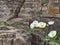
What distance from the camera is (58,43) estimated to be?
3.10 meters

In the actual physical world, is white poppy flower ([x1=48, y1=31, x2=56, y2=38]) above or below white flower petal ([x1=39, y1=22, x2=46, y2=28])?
below

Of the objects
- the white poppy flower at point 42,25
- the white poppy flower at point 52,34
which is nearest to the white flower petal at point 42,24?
the white poppy flower at point 42,25

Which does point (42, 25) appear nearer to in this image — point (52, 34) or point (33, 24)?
point (33, 24)

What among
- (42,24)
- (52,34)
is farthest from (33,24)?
(52,34)

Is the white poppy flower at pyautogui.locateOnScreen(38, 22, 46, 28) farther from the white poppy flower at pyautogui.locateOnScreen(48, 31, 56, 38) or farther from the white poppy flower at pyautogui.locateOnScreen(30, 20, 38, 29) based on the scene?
the white poppy flower at pyautogui.locateOnScreen(48, 31, 56, 38)

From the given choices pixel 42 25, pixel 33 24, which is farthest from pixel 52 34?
pixel 33 24

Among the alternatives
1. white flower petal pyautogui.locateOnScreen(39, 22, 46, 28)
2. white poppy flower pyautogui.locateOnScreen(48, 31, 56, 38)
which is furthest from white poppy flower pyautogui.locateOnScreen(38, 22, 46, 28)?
white poppy flower pyautogui.locateOnScreen(48, 31, 56, 38)

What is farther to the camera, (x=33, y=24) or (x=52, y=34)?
(x=33, y=24)

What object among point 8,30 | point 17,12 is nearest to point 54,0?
point 17,12

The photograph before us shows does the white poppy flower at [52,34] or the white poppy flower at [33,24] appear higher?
the white poppy flower at [33,24]

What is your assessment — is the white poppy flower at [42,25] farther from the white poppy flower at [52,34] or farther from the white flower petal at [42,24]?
the white poppy flower at [52,34]

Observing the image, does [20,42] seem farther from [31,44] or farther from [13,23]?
[13,23]

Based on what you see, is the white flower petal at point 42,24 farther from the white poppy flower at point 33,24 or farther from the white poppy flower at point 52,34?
the white poppy flower at point 52,34

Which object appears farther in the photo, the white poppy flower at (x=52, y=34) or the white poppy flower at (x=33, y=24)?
the white poppy flower at (x=33, y=24)
